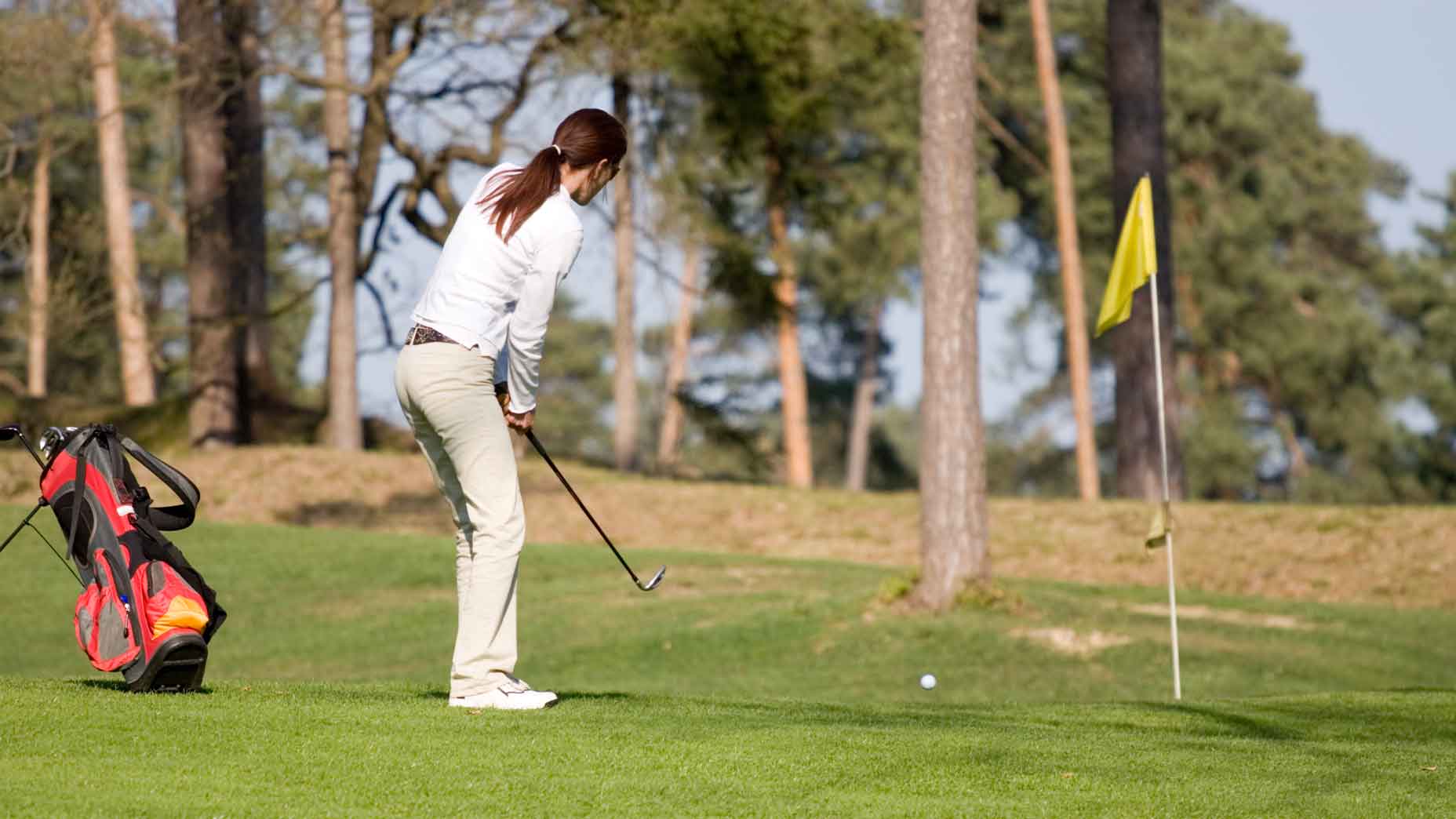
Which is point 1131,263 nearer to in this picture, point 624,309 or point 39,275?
point 624,309

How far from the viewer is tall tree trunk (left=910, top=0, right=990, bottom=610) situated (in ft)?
45.3

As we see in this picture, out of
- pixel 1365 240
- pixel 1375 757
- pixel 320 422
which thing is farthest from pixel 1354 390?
pixel 1375 757

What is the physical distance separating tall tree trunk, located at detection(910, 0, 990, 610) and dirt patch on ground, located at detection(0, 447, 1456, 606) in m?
4.60

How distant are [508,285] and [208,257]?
19638 mm

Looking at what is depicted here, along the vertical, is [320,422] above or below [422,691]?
above

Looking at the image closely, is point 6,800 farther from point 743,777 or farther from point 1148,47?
point 1148,47

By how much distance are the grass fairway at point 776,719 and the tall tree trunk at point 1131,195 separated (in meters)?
7.92

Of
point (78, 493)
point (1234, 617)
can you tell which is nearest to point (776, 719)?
point (78, 493)

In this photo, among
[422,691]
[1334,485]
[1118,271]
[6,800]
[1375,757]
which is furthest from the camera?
[1334,485]

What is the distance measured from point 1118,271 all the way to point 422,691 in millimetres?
6585

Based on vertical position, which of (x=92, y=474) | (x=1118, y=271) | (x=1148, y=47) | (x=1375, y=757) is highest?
(x=1148, y=47)

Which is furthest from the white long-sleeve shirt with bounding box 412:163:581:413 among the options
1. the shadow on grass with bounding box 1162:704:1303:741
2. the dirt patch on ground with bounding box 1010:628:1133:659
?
the dirt patch on ground with bounding box 1010:628:1133:659

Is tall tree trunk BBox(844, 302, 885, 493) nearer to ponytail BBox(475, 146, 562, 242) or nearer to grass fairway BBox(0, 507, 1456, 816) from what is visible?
grass fairway BBox(0, 507, 1456, 816)

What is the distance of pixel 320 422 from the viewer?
970 inches
